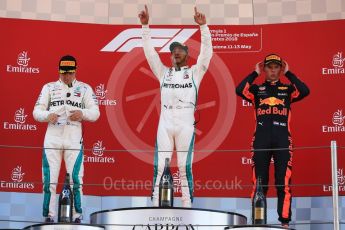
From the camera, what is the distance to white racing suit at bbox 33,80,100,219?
23.9 feet

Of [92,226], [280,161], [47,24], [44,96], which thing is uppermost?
[47,24]

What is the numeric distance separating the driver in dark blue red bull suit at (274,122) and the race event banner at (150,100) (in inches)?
42.4

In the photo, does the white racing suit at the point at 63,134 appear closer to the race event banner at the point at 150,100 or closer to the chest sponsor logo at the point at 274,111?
the race event banner at the point at 150,100

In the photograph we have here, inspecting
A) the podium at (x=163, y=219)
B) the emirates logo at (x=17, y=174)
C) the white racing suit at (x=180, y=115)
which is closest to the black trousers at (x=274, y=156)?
the white racing suit at (x=180, y=115)

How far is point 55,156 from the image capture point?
7.42 m

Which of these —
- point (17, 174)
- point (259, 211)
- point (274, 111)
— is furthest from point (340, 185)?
point (17, 174)

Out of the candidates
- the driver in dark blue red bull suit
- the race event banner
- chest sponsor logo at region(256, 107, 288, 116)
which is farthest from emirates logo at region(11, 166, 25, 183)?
chest sponsor logo at region(256, 107, 288, 116)

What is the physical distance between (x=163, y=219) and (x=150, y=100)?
2.99 meters

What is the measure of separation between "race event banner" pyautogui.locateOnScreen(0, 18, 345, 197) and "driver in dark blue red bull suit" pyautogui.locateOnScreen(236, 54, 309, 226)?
3.53ft

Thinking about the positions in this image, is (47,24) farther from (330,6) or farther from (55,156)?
(330,6)

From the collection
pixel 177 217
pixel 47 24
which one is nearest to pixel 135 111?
pixel 47 24

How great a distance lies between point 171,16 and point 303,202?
90.5 inches

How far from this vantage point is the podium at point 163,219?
237 inches

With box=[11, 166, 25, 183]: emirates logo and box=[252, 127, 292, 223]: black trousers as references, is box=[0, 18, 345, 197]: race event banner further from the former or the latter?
box=[252, 127, 292, 223]: black trousers
